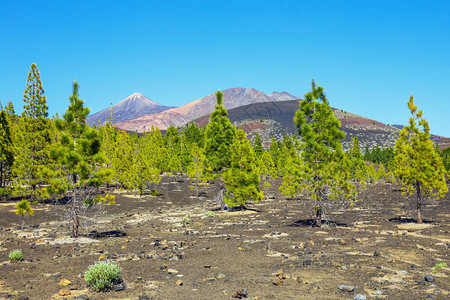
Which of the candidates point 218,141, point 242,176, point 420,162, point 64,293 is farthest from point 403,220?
point 64,293

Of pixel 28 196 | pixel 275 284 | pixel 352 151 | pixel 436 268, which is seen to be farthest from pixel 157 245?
pixel 352 151

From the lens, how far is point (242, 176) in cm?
3356

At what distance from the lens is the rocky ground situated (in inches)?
387

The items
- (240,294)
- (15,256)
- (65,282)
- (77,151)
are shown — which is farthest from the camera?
(77,151)

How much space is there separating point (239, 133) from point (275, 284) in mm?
25967

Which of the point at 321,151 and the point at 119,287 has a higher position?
the point at 321,151

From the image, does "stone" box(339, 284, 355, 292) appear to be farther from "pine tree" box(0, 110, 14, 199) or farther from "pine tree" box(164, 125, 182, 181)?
"pine tree" box(164, 125, 182, 181)

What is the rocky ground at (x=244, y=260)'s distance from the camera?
9.83 metres

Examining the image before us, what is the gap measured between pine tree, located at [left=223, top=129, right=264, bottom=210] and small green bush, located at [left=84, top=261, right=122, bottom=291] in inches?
934

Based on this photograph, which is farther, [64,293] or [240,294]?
[64,293]

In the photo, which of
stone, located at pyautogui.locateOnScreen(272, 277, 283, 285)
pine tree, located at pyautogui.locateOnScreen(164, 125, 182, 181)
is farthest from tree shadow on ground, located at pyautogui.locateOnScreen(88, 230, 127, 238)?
pine tree, located at pyautogui.locateOnScreen(164, 125, 182, 181)

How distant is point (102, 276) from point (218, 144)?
92.5 ft

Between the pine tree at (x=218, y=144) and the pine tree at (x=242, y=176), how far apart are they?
7.00 feet

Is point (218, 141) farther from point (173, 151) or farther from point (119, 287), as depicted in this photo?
point (173, 151)
